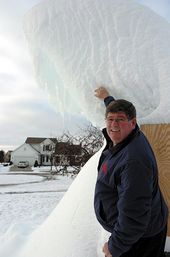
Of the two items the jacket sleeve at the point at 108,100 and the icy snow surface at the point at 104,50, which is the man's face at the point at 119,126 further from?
the icy snow surface at the point at 104,50

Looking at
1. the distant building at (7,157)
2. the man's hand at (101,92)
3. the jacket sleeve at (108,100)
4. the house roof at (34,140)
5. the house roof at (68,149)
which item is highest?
the man's hand at (101,92)

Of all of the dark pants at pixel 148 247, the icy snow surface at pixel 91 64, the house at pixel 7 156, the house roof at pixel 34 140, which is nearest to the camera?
the dark pants at pixel 148 247

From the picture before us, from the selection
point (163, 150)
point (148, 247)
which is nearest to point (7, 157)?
point (163, 150)

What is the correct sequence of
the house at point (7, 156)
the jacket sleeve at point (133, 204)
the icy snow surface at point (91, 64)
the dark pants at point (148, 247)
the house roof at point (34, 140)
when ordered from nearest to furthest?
the jacket sleeve at point (133, 204), the dark pants at point (148, 247), the icy snow surface at point (91, 64), the house roof at point (34, 140), the house at point (7, 156)

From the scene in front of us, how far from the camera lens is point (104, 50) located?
3824 mm

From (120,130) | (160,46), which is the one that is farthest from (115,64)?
(120,130)

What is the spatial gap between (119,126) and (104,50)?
1.84 meters

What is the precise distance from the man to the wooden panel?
3.66 ft

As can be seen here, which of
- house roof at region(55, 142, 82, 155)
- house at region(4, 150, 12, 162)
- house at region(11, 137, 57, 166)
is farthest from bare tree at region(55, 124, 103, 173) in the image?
house at region(4, 150, 12, 162)

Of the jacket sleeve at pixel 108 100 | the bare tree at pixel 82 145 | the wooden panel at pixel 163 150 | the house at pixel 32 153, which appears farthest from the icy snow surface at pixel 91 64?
the house at pixel 32 153

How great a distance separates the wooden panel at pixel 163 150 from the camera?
3394 mm

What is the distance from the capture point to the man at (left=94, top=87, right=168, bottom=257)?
1946 millimetres

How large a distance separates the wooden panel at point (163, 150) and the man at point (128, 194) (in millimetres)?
1117

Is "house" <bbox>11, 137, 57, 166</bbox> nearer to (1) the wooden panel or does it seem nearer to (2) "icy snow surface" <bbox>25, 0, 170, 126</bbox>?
(2) "icy snow surface" <bbox>25, 0, 170, 126</bbox>
